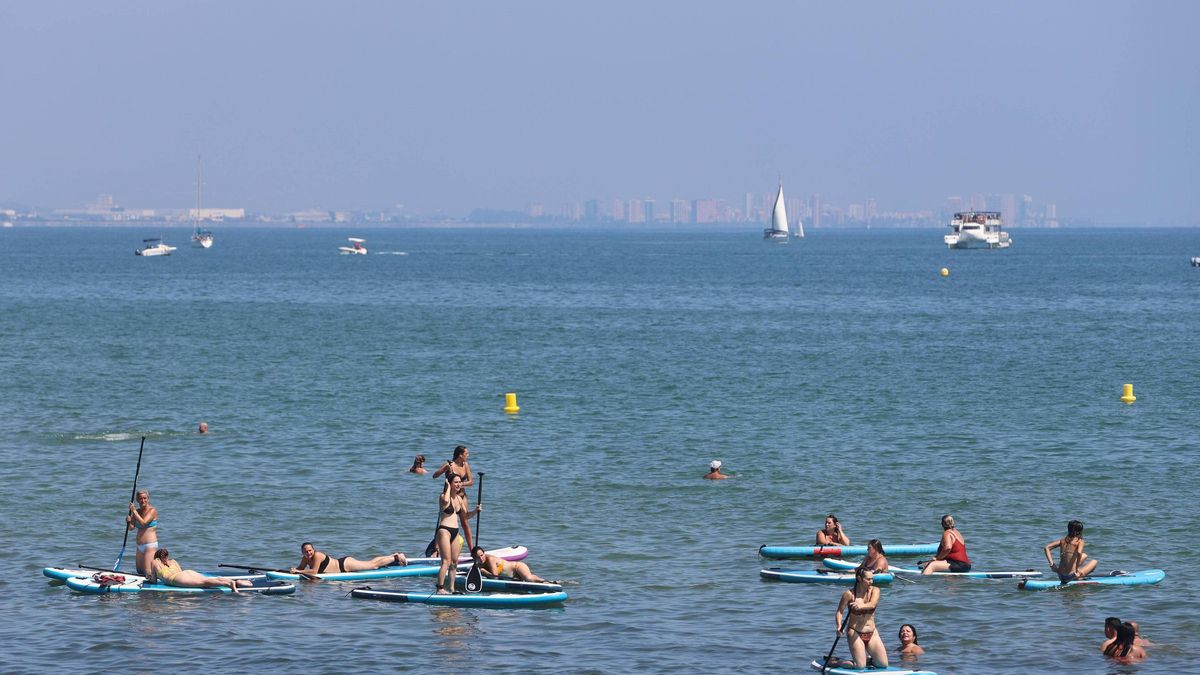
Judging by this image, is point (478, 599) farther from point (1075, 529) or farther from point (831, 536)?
point (1075, 529)

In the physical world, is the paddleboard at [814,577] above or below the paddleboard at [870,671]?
below

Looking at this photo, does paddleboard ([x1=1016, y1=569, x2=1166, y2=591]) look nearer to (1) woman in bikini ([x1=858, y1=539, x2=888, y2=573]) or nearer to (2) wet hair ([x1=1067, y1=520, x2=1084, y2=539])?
(2) wet hair ([x1=1067, y1=520, x2=1084, y2=539])

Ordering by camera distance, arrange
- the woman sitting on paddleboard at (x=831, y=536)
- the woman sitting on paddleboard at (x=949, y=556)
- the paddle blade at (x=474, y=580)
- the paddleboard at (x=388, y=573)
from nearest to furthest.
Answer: the paddle blade at (x=474, y=580) → the paddleboard at (x=388, y=573) → the woman sitting on paddleboard at (x=949, y=556) → the woman sitting on paddleboard at (x=831, y=536)

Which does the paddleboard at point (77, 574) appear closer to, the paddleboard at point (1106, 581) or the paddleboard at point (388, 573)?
the paddleboard at point (388, 573)

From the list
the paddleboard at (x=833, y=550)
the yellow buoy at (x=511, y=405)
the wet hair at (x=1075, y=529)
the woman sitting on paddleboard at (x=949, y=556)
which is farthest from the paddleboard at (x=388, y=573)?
the yellow buoy at (x=511, y=405)

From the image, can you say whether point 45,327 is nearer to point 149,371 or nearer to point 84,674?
point 149,371

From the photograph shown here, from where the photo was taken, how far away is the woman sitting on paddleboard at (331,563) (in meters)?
32.0

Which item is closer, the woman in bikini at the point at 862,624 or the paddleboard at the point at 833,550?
the woman in bikini at the point at 862,624

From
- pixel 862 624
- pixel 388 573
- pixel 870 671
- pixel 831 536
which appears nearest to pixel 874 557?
pixel 862 624

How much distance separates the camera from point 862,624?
24953 millimetres

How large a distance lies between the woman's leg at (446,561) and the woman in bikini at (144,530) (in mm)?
5680

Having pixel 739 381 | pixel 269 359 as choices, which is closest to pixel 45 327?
pixel 269 359

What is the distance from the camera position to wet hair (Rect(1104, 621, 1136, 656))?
1048 inches

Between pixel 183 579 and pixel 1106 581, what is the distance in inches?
720
